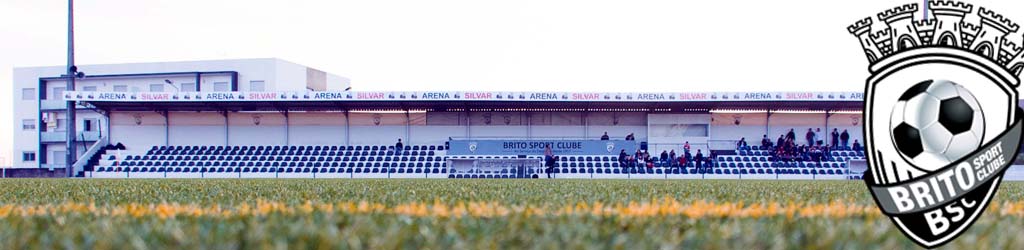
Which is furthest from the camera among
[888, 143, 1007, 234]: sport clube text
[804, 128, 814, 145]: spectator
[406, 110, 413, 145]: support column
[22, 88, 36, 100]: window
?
[22, 88, 36, 100]: window

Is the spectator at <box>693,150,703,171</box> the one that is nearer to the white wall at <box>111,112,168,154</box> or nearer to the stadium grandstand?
the stadium grandstand

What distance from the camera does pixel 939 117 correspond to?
3.15 m

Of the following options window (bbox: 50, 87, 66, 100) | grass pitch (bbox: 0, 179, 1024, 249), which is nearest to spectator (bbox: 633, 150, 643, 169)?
grass pitch (bbox: 0, 179, 1024, 249)

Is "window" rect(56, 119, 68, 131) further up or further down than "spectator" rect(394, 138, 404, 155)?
further up

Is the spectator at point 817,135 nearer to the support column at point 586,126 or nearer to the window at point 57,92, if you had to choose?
the support column at point 586,126

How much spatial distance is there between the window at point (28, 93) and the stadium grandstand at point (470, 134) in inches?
574

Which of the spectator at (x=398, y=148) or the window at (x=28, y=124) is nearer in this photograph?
the spectator at (x=398, y=148)

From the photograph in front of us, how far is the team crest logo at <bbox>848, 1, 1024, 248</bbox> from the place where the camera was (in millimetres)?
2828

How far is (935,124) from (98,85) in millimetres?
51234

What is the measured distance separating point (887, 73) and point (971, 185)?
1.57ft

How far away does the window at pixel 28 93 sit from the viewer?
47956 millimetres

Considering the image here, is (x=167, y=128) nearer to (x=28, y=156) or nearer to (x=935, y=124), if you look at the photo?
(x=28, y=156)

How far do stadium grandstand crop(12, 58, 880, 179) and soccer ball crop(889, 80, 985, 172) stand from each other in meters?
26.3

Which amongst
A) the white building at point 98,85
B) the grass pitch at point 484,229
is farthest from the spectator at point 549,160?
the grass pitch at point 484,229
